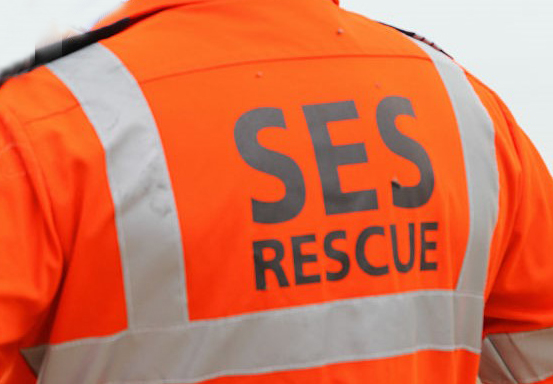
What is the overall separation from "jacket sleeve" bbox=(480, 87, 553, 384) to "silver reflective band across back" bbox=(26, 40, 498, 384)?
0.19 metres

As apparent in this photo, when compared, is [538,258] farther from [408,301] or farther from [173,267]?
[173,267]

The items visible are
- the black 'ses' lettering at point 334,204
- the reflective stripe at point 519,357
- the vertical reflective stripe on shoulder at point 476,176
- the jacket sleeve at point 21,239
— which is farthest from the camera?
the reflective stripe at point 519,357

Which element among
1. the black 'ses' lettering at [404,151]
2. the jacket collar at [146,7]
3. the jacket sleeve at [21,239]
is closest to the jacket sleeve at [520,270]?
the black 'ses' lettering at [404,151]

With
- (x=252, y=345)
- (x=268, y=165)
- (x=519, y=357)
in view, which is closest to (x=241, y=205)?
(x=268, y=165)

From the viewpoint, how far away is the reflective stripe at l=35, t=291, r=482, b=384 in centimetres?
107

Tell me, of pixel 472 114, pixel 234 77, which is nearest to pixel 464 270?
pixel 472 114

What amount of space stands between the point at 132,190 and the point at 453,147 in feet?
1.37

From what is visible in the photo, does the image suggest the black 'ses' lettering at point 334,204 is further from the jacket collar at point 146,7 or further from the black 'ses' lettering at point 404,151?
the jacket collar at point 146,7

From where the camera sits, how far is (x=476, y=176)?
1.21 meters

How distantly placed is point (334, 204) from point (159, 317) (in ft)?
0.79

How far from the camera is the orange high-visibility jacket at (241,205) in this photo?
3.35ft

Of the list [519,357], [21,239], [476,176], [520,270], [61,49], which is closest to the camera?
[21,239]

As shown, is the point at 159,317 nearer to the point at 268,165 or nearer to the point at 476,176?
the point at 268,165

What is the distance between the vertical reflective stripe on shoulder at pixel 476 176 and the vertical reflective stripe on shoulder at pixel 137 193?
38cm
